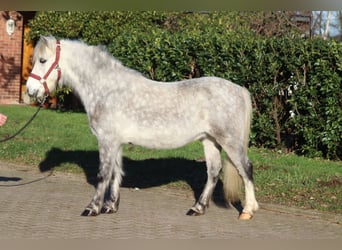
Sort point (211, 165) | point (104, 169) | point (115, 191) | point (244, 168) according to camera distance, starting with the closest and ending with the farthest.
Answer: point (244, 168)
point (104, 169)
point (115, 191)
point (211, 165)

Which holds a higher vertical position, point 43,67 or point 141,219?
point 43,67

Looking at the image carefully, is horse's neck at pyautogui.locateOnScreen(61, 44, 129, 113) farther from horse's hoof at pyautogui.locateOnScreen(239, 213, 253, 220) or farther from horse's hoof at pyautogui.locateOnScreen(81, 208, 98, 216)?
horse's hoof at pyautogui.locateOnScreen(239, 213, 253, 220)

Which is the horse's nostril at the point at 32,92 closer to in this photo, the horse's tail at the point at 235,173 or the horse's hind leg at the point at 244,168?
the horse's hind leg at the point at 244,168

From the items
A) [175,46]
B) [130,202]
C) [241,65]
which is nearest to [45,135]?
[175,46]

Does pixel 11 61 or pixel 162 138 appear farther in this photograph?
pixel 11 61

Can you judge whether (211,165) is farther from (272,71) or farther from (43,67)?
(272,71)

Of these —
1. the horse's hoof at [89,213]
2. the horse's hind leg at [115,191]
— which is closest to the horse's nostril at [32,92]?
the horse's hind leg at [115,191]

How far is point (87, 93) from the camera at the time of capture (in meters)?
8.91

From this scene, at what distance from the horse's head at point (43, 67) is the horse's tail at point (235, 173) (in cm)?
270

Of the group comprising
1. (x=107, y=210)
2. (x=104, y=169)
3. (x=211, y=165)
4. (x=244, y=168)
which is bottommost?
(x=107, y=210)

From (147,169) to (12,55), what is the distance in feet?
42.7

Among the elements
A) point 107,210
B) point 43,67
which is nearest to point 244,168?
point 107,210

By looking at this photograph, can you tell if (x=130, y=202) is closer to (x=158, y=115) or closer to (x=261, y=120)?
(x=158, y=115)

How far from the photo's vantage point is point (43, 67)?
8.83m
